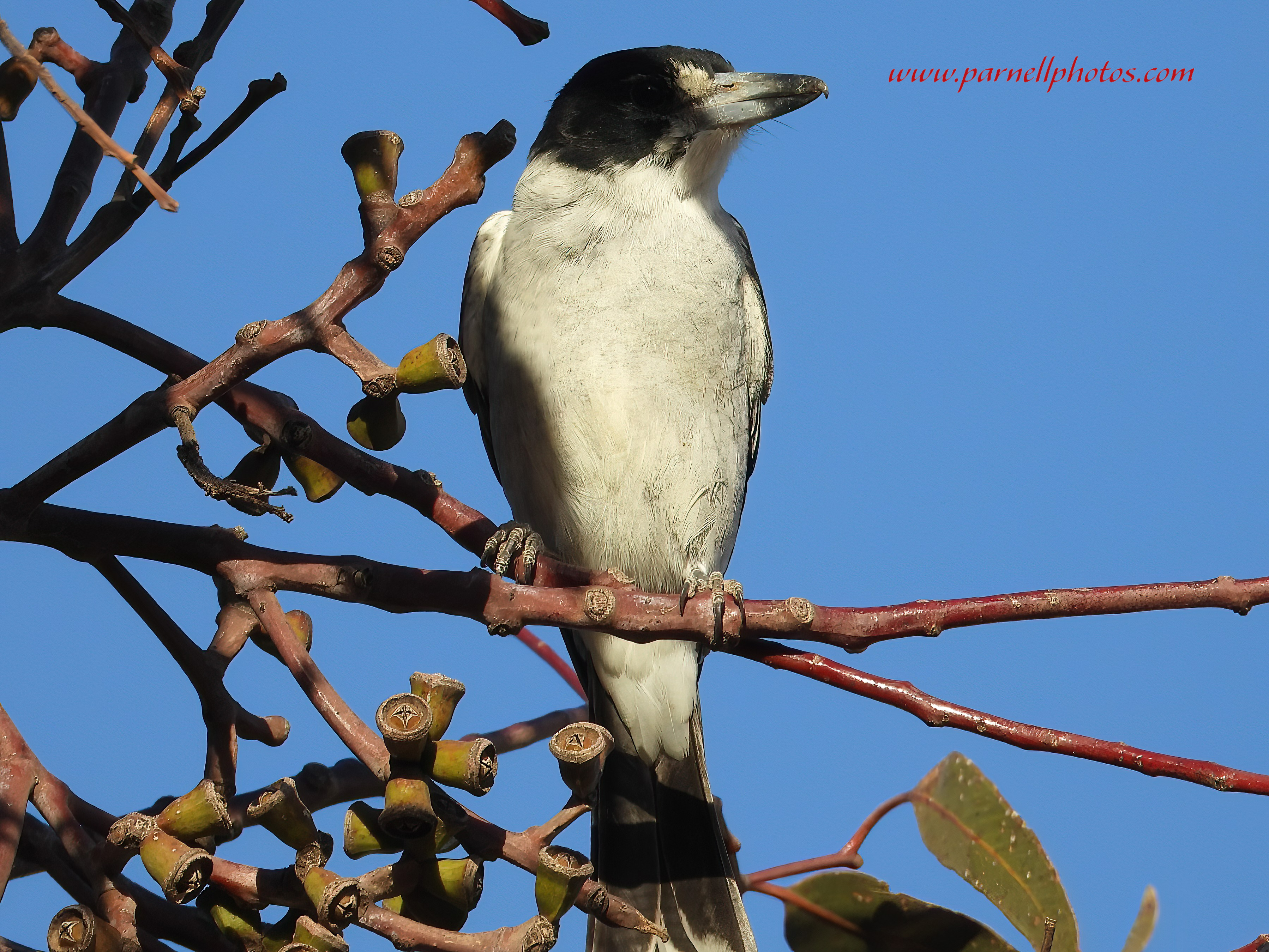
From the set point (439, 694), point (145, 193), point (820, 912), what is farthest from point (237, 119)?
point (820, 912)

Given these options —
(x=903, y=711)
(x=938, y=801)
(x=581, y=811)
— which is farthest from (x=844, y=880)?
(x=581, y=811)

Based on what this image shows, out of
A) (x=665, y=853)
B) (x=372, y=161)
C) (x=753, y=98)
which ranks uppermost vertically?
(x=753, y=98)

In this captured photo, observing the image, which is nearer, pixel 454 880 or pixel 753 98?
pixel 454 880

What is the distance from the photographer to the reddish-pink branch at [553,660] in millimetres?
2145

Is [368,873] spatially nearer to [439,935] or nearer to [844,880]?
[439,935]

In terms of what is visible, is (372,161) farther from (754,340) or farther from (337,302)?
(754,340)

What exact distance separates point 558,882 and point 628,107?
2.23 m

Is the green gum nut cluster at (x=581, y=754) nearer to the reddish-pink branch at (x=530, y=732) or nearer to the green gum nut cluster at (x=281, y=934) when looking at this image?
the green gum nut cluster at (x=281, y=934)

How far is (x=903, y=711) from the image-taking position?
1.47 meters

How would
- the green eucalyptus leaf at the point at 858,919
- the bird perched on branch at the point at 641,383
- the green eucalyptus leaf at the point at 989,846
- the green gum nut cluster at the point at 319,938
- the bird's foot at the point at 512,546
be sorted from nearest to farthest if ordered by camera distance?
the green gum nut cluster at the point at 319,938 < the green eucalyptus leaf at the point at 989,846 < the green eucalyptus leaf at the point at 858,919 < the bird's foot at the point at 512,546 < the bird perched on branch at the point at 641,383

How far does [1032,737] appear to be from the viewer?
1.41 meters

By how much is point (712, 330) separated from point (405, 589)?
149cm

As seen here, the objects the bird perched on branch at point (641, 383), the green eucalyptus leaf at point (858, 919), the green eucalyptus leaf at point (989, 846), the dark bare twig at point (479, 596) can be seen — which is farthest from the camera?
the bird perched on branch at point (641, 383)

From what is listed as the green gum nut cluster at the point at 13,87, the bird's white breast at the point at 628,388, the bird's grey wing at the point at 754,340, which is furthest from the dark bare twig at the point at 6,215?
the bird's grey wing at the point at 754,340
